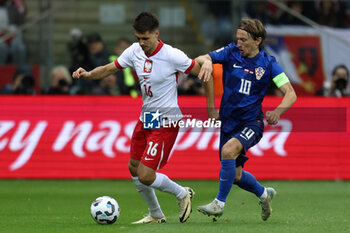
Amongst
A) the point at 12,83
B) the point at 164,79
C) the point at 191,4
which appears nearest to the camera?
the point at 164,79

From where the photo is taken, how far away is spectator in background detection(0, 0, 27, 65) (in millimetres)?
16438

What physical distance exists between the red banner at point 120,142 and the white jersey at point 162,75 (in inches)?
234

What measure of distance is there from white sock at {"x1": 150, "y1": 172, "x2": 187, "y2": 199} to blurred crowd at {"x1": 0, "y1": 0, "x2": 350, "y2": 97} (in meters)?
6.42

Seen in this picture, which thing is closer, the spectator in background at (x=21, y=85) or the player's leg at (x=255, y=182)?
the player's leg at (x=255, y=182)

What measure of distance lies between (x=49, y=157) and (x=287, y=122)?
4.33 metres

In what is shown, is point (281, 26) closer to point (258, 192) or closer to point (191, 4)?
point (191, 4)

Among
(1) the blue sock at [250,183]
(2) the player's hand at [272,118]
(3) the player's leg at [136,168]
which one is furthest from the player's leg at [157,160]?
(2) the player's hand at [272,118]

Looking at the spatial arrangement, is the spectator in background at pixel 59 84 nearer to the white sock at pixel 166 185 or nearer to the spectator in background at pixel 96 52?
the spectator in background at pixel 96 52

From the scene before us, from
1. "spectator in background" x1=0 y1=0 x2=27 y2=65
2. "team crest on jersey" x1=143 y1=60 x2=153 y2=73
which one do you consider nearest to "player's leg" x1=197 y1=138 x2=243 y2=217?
"team crest on jersey" x1=143 y1=60 x2=153 y2=73

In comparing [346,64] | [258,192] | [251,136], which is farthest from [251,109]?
[346,64]

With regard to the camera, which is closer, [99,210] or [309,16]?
[99,210]

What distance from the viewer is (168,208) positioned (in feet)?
34.3

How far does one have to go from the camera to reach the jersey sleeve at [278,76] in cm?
847

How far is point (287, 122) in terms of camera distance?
14516mm
